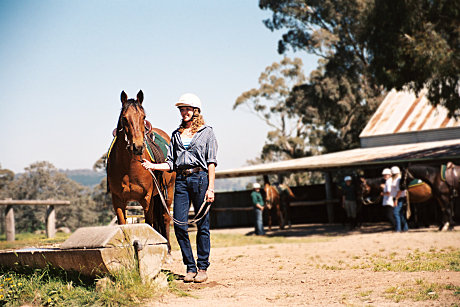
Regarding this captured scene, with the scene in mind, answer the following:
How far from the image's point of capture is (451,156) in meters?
19.2

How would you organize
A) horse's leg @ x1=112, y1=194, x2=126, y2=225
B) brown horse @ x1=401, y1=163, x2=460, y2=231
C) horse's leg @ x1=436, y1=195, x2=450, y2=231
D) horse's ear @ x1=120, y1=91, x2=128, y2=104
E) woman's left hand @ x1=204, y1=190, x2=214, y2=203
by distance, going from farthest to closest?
brown horse @ x1=401, y1=163, x2=460, y2=231 < horse's leg @ x1=436, y1=195, x2=450, y2=231 < horse's leg @ x1=112, y1=194, x2=126, y2=225 < horse's ear @ x1=120, y1=91, x2=128, y2=104 < woman's left hand @ x1=204, y1=190, x2=214, y2=203

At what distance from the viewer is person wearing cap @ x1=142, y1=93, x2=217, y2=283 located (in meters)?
6.78

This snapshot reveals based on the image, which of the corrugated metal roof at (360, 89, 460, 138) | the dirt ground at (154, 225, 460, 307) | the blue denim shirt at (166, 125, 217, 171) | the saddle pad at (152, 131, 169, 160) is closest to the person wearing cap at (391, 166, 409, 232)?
the dirt ground at (154, 225, 460, 307)

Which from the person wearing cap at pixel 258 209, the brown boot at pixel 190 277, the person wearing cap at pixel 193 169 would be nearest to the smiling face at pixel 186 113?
the person wearing cap at pixel 193 169

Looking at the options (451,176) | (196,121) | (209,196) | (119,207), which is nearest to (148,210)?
(119,207)

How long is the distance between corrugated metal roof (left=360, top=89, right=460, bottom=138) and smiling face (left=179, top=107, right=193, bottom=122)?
74.8ft

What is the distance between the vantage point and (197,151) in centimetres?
675

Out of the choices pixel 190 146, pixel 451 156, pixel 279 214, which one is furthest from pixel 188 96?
pixel 279 214

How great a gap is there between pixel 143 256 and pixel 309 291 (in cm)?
188

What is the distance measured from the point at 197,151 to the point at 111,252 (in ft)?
5.20

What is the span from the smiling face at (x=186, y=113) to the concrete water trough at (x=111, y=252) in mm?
1411

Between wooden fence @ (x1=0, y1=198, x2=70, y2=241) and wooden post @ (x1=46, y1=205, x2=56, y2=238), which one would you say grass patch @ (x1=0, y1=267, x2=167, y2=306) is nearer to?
wooden fence @ (x1=0, y1=198, x2=70, y2=241)

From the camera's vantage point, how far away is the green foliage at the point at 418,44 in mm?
17797

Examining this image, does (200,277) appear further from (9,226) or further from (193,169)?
(9,226)
